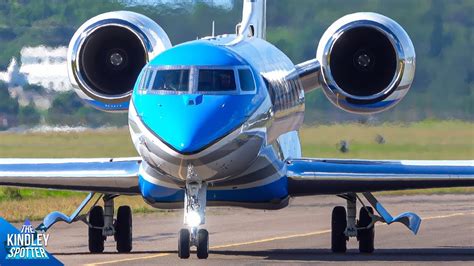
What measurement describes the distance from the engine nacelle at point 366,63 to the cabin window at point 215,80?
420cm

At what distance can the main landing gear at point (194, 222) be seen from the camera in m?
19.2

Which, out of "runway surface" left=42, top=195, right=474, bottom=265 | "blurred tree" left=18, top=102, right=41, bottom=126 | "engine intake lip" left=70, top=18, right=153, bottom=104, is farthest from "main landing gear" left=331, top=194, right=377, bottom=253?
"blurred tree" left=18, top=102, right=41, bottom=126

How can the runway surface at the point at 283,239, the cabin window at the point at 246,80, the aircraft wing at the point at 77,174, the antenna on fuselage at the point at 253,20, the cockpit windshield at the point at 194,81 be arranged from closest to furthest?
1. the cockpit windshield at the point at 194,81
2. the cabin window at the point at 246,80
3. the runway surface at the point at 283,239
4. the aircraft wing at the point at 77,174
5. the antenna on fuselage at the point at 253,20

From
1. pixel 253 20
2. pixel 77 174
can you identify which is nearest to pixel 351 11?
pixel 253 20

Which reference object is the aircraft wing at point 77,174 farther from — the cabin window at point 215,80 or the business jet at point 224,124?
the cabin window at point 215,80

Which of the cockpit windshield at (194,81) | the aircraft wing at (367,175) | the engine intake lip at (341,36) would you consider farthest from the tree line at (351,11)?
the cockpit windshield at (194,81)

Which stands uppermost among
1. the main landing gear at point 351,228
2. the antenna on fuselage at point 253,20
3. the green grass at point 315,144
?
the green grass at point 315,144

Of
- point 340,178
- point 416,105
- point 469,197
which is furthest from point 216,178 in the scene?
point 469,197

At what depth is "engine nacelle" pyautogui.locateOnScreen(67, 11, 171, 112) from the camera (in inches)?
926

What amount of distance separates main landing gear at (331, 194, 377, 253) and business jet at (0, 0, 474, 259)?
0.02m

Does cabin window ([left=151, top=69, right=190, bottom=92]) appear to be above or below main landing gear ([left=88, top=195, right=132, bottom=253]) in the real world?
above

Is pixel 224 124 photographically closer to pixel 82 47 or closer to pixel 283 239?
pixel 82 47

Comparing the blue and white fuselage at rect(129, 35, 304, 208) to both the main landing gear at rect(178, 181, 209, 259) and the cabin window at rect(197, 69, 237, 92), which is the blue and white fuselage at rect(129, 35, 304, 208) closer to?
the cabin window at rect(197, 69, 237, 92)

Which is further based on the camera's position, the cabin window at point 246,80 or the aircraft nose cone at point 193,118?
the cabin window at point 246,80
